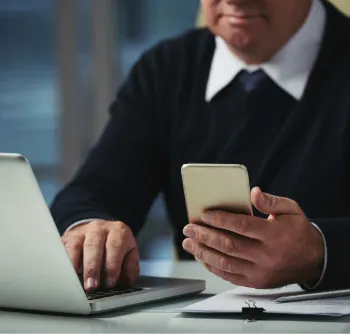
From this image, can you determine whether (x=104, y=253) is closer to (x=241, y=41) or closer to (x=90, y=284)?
(x=90, y=284)

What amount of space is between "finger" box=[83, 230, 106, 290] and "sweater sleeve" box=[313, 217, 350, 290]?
30 centimetres

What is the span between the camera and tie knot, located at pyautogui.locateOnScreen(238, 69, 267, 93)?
180 centimetres

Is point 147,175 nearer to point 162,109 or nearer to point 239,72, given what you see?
point 162,109

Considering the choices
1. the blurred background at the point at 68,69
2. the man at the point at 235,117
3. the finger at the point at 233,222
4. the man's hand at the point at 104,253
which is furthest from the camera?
the blurred background at the point at 68,69

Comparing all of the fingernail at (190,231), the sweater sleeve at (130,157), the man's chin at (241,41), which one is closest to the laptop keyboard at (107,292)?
the fingernail at (190,231)

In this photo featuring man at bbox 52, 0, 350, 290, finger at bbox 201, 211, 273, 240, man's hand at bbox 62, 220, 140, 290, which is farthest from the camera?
man at bbox 52, 0, 350, 290

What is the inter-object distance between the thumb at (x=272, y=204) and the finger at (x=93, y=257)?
0.77ft

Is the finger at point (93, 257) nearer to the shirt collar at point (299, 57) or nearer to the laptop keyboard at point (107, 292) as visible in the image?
the laptop keyboard at point (107, 292)

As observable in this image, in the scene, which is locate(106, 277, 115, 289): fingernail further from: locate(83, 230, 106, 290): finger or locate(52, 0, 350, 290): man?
A: locate(52, 0, 350, 290): man

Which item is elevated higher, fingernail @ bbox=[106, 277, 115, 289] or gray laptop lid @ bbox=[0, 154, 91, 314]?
gray laptop lid @ bbox=[0, 154, 91, 314]

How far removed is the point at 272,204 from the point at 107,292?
0.24m

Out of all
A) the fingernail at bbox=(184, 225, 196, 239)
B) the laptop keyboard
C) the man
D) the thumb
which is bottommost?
the laptop keyboard

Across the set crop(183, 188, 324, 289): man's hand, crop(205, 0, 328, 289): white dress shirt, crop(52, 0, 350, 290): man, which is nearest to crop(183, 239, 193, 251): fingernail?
crop(183, 188, 324, 289): man's hand

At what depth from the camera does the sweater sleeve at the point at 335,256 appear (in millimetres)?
1244
